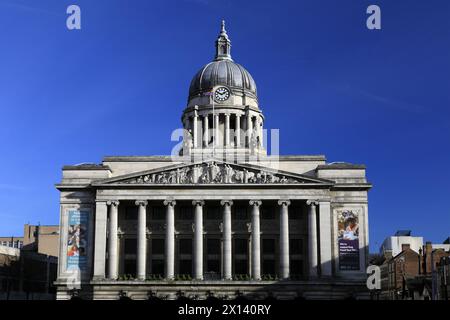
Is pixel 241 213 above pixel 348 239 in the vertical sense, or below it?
above

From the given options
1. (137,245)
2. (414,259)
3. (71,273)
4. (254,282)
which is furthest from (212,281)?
(414,259)

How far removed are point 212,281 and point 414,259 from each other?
4665 cm

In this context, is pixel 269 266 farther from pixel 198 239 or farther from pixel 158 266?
pixel 158 266

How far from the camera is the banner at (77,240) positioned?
8362 centimetres

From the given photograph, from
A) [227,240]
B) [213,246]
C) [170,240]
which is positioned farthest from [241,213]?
[170,240]

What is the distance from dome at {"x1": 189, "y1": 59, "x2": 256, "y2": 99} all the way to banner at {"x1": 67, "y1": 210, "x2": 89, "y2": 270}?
33.3 metres

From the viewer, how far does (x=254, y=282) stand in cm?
7994

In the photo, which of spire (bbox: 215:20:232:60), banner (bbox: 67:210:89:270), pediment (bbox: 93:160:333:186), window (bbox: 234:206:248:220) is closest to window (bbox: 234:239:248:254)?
window (bbox: 234:206:248:220)

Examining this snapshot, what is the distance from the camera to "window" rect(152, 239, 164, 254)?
8494cm

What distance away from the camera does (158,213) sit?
86.4 m

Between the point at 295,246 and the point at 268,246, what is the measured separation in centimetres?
338

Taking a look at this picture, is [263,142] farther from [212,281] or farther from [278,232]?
[212,281]

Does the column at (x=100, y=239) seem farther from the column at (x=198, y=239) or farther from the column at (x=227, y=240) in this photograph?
the column at (x=227, y=240)

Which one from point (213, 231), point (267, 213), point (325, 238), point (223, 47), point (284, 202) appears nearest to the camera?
point (325, 238)
